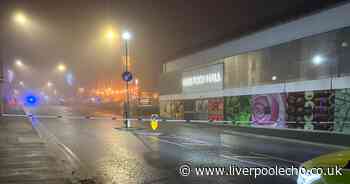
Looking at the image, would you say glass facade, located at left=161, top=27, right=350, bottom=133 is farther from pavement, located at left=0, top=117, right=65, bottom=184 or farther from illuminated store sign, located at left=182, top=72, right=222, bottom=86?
pavement, located at left=0, top=117, right=65, bottom=184

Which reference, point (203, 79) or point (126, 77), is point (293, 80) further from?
point (203, 79)

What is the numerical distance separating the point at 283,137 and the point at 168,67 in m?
25.0

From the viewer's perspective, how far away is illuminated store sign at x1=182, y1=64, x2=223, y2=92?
89.9ft

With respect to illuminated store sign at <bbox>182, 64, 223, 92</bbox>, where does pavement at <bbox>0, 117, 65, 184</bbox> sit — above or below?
below

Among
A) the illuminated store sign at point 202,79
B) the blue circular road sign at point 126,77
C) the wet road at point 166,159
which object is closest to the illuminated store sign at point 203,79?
the illuminated store sign at point 202,79

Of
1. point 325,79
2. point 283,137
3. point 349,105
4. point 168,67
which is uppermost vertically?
point 168,67

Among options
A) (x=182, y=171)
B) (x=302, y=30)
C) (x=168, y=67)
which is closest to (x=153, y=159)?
(x=182, y=171)

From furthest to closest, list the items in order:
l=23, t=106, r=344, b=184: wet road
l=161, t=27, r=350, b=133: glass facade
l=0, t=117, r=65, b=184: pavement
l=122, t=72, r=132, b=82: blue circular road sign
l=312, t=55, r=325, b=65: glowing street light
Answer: l=122, t=72, r=132, b=82: blue circular road sign
l=312, t=55, r=325, b=65: glowing street light
l=161, t=27, r=350, b=133: glass facade
l=23, t=106, r=344, b=184: wet road
l=0, t=117, r=65, b=184: pavement

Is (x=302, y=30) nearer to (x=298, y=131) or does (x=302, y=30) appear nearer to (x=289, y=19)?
(x=289, y=19)

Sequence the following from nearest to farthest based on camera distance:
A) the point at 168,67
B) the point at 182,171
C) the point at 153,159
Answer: the point at 182,171 → the point at 153,159 → the point at 168,67

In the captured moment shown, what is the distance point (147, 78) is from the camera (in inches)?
2276

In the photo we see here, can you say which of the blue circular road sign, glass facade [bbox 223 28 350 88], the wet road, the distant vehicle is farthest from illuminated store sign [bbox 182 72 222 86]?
the distant vehicle

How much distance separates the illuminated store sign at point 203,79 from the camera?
27400 mm

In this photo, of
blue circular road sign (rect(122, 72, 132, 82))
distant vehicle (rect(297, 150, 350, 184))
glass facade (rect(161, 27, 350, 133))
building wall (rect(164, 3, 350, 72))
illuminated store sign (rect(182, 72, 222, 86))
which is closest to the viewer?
distant vehicle (rect(297, 150, 350, 184))
